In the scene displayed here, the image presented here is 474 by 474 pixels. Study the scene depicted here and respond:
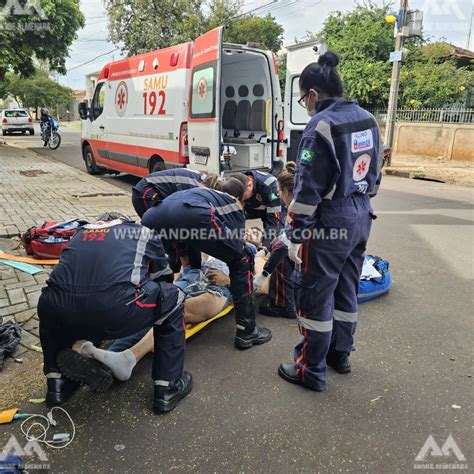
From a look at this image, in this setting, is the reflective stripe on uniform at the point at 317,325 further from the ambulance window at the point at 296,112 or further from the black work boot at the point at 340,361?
the ambulance window at the point at 296,112

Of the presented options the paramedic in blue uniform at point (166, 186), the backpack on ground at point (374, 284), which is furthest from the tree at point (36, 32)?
the backpack on ground at point (374, 284)

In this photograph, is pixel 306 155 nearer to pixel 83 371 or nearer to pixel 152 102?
pixel 83 371

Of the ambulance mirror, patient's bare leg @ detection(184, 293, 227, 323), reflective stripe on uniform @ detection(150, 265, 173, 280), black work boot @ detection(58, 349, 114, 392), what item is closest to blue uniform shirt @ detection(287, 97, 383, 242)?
reflective stripe on uniform @ detection(150, 265, 173, 280)

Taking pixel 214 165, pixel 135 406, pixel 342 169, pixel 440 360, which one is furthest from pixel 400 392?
pixel 214 165

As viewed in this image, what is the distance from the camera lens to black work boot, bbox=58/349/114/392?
7.40 ft

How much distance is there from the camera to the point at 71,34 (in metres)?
17.1

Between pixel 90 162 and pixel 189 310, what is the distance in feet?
28.6

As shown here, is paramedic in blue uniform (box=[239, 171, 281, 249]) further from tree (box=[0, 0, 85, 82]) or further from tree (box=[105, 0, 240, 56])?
tree (box=[105, 0, 240, 56])

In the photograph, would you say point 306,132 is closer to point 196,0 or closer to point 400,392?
point 400,392

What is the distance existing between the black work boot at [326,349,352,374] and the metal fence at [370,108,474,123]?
13.9 meters

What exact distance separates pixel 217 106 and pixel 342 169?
4025 millimetres

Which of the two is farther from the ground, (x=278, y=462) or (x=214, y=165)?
(x=214, y=165)

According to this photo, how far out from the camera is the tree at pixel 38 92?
49.9m

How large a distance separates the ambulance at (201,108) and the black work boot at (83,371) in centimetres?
432
